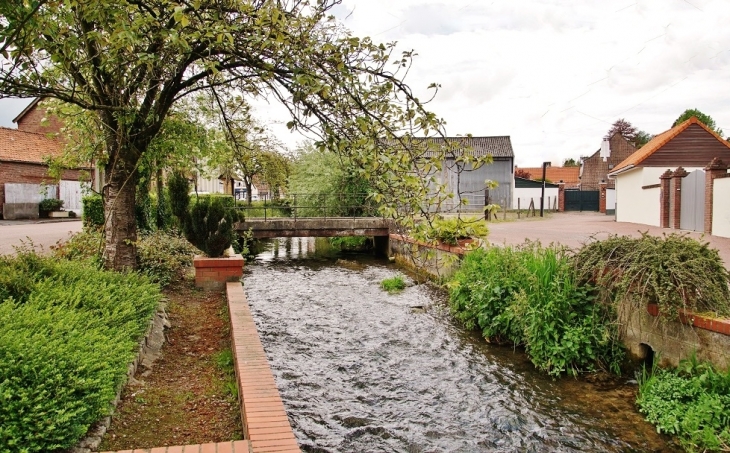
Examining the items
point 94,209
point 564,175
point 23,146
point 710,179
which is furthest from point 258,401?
point 564,175

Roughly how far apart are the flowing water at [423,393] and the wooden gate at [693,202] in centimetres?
1186

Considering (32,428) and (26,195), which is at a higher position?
(26,195)

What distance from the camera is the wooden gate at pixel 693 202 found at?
53.6 ft

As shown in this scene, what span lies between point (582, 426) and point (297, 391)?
282cm

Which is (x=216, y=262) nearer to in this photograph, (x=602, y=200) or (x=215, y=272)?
(x=215, y=272)

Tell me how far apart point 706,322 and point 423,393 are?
287cm

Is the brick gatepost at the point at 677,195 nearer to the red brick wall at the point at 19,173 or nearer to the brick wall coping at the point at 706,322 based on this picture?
the brick wall coping at the point at 706,322

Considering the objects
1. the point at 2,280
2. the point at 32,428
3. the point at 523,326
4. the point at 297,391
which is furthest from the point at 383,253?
the point at 32,428

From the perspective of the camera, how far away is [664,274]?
531cm

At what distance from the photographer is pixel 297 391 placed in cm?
550

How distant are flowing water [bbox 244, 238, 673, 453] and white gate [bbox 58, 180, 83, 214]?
2382 centimetres

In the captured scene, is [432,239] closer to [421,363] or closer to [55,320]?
[55,320]

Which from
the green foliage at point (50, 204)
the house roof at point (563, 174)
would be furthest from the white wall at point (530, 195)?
the green foliage at point (50, 204)

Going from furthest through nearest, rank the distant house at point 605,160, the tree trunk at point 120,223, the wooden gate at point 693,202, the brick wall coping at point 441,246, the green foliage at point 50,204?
the distant house at point 605,160 < the green foliage at point 50,204 < the wooden gate at point 693,202 < the tree trunk at point 120,223 < the brick wall coping at point 441,246
